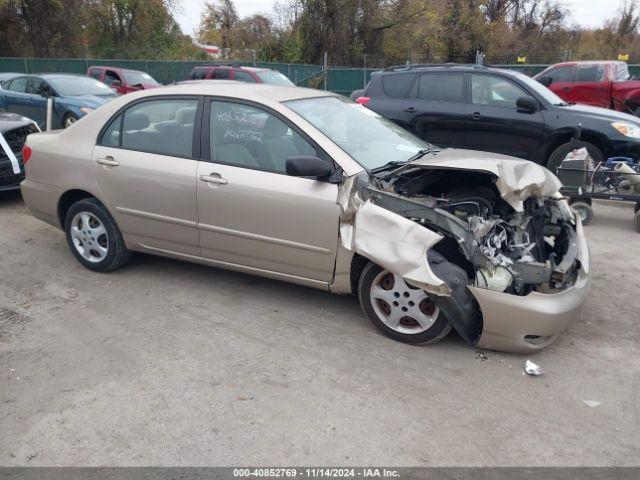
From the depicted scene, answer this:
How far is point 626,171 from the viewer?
620 centimetres

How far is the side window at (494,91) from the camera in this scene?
26.4 ft

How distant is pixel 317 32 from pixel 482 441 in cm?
3171

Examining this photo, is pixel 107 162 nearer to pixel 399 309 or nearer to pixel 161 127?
pixel 161 127

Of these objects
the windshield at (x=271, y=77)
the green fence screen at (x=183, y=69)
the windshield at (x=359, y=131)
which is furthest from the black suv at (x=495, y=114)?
the green fence screen at (x=183, y=69)

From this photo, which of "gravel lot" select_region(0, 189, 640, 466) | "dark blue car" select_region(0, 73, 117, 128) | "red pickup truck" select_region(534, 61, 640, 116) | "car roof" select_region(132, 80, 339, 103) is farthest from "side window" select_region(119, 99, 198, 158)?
"red pickup truck" select_region(534, 61, 640, 116)

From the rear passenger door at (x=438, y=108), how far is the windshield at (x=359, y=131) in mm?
3628

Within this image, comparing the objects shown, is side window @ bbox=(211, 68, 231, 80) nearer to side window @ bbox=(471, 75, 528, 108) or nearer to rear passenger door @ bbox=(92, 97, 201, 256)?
side window @ bbox=(471, 75, 528, 108)

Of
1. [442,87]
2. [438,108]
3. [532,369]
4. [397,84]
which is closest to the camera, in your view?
[532,369]

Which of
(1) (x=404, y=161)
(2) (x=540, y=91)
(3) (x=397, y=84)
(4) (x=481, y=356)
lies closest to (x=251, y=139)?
(1) (x=404, y=161)

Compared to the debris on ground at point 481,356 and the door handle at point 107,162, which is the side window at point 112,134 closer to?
the door handle at point 107,162

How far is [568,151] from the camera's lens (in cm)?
755

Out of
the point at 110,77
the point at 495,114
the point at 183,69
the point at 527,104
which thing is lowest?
the point at 495,114

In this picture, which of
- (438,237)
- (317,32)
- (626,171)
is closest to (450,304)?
(438,237)

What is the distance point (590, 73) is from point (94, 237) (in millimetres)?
13194
